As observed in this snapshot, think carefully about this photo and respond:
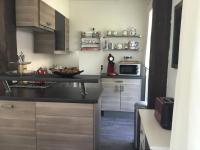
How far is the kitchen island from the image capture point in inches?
83.6

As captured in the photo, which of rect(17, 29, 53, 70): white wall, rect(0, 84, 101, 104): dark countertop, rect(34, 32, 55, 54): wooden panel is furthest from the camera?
rect(34, 32, 55, 54): wooden panel

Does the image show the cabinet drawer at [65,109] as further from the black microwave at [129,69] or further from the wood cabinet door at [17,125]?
the black microwave at [129,69]

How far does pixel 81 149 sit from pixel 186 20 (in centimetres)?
174

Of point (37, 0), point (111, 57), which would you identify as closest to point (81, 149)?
point (37, 0)

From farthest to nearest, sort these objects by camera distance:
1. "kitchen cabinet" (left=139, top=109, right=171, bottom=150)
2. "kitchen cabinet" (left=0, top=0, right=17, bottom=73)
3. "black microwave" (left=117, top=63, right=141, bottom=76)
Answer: "black microwave" (left=117, top=63, right=141, bottom=76) < "kitchen cabinet" (left=0, top=0, right=17, bottom=73) < "kitchen cabinet" (left=139, top=109, right=171, bottom=150)

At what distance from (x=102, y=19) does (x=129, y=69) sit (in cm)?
142

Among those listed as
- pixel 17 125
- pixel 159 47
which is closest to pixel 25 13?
pixel 17 125

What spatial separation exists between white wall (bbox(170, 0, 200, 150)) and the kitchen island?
47.3 inches

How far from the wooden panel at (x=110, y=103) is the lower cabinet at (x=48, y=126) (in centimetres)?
215

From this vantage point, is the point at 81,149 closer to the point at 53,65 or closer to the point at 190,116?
the point at 190,116

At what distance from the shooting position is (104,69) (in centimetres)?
491

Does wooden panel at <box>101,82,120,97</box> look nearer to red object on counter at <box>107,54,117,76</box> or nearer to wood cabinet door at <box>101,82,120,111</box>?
wood cabinet door at <box>101,82,120,111</box>

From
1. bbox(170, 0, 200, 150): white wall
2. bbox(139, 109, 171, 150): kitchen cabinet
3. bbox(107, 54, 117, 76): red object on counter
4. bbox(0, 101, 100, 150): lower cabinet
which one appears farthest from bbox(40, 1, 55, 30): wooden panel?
bbox(170, 0, 200, 150): white wall

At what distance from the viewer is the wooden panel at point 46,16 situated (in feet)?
10.6
